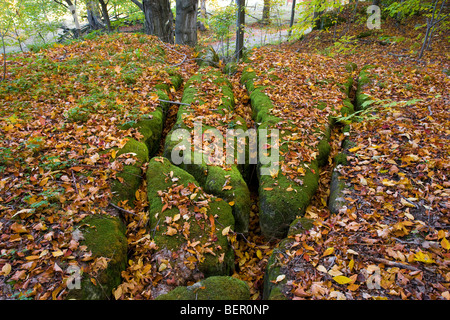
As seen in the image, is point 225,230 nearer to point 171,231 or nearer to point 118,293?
point 171,231

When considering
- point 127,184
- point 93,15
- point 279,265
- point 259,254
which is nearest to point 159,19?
point 127,184

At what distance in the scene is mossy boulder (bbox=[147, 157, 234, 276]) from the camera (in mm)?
3207

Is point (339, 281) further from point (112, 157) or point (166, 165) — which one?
point (112, 157)

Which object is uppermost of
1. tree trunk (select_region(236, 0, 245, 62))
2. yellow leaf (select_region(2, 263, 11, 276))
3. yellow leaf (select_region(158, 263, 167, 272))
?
tree trunk (select_region(236, 0, 245, 62))

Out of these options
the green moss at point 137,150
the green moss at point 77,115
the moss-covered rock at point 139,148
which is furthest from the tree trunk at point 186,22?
the green moss at point 137,150

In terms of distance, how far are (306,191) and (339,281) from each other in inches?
65.4

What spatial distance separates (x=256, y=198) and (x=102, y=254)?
296 centimetres

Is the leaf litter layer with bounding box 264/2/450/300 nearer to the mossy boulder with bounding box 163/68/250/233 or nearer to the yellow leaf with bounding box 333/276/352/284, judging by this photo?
the yellow leaf with bounding box 333/276/352/284

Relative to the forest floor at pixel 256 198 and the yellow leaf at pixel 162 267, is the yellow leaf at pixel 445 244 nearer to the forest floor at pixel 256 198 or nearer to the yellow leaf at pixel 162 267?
the forest floor at pixel 256 198

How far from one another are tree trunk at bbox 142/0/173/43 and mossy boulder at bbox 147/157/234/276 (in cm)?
857

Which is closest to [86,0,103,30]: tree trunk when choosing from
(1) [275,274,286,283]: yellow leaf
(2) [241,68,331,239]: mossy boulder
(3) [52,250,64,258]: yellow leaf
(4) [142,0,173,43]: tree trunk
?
(4) [142,0,173,43]: tree trunk

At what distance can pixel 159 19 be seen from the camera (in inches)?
396
